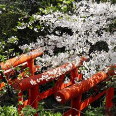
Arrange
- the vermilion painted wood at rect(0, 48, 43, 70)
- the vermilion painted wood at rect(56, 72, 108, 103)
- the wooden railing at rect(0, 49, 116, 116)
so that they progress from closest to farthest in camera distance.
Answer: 1. the vermilion painted wood at rect(56, 72, 108, 103)
2. the wooden railing at rect(0, 49, 116, 116)
3. the vermilion painted wood at rect(0, 48, 43, 70)

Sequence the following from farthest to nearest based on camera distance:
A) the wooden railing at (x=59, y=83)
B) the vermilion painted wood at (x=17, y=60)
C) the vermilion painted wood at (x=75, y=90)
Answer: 1. the vermilion painted wood at (x=17, y=60)
2. the wooden railing at (x=59, y=83)
3. the vermilion painted wood at (x=75, y=90)

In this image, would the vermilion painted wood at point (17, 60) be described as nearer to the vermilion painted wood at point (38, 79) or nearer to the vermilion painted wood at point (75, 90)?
the vermilion painted wood at point (38, 79)

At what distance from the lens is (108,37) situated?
4.43 metres

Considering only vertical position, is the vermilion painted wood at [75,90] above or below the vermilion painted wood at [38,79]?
above

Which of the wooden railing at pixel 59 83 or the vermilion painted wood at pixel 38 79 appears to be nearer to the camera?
the wooden railing at pixel 59 83

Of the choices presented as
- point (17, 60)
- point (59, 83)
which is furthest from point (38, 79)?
point (59, 83)

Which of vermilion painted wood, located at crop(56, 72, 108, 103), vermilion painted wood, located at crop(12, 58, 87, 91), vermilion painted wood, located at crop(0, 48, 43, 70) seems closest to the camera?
vermilion painted wood, located at crop(56, 72, 108, 103)

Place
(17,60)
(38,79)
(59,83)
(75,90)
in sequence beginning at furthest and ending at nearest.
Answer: (59,83), (17,60), (38,79), (75,90)

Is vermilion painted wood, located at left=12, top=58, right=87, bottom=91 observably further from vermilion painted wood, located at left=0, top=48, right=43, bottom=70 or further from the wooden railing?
vermilion painted wood, located at left=0, top=48, right=43, bottom=70

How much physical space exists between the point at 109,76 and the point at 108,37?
0.83 m

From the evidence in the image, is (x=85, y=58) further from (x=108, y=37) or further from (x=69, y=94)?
(x=69, y=94)

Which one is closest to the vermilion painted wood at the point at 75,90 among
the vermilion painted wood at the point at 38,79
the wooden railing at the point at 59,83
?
the wooden railing at the point at 59,83

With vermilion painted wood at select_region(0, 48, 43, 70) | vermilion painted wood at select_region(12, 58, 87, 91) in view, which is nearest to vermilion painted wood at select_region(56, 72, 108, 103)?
vermilion painted wood at select_region(12, 58, 87, 91)

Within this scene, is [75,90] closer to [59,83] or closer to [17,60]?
[17,60]
